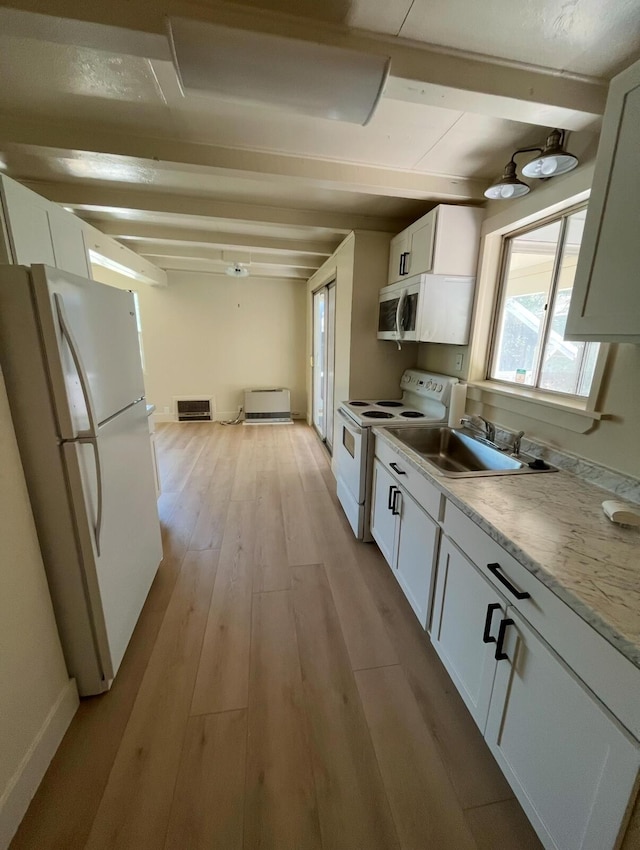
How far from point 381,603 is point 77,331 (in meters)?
1.99

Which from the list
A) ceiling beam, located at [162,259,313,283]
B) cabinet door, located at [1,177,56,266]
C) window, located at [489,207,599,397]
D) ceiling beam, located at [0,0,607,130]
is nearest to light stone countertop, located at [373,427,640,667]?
window, located at [489,207,599,397]

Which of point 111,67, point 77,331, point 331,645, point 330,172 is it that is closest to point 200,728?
point 331,645

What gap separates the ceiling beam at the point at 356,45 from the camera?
103 cm

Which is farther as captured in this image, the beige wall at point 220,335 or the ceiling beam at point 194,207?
the beige wall at point 220,335

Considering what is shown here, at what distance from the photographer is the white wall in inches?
39.8

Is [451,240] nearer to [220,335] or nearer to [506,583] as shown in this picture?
[506,583]

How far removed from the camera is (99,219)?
3.17 meters

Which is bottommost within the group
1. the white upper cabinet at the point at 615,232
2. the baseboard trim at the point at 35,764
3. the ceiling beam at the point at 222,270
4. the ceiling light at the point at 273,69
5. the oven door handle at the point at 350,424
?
the baseboard trim at the point at 35,764

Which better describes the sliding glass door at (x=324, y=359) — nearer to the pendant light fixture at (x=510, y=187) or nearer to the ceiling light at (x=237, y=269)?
the ceiling light at (x=237, y=269)

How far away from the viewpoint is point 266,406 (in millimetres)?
5648

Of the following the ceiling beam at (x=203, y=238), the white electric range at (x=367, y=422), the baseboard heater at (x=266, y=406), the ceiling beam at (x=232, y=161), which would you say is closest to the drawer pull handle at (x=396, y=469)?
the white electric range at (x=367, y=422)

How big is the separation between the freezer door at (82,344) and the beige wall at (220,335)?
3954 mm

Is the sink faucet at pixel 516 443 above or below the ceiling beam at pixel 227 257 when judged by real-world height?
below

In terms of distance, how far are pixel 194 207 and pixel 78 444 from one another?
226 cm
